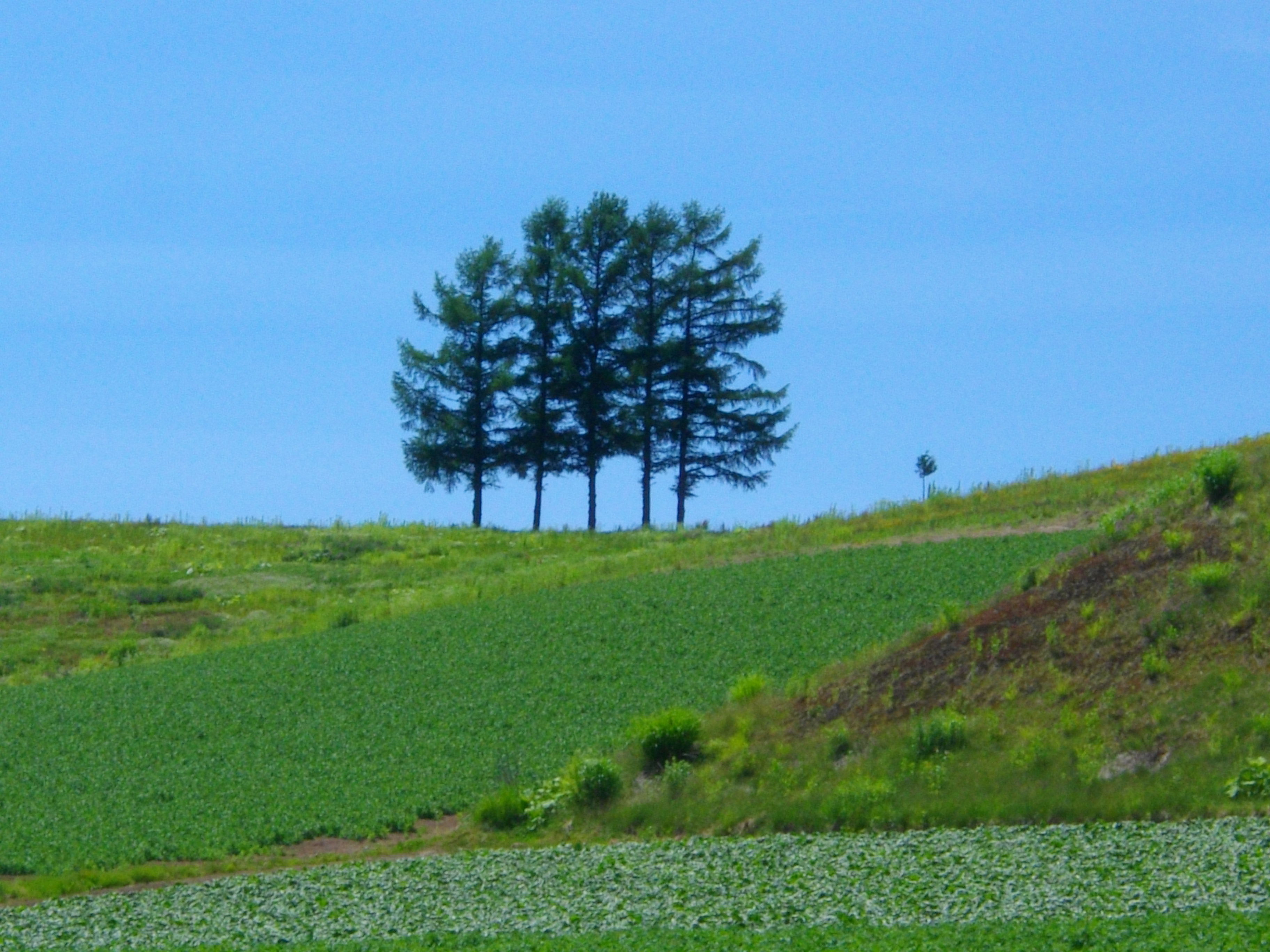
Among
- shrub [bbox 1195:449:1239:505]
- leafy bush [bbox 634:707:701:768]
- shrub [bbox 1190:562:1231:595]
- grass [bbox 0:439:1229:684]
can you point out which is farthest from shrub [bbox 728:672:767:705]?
grass [bbox 0:439:1229:684]

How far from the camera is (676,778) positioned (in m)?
23.1

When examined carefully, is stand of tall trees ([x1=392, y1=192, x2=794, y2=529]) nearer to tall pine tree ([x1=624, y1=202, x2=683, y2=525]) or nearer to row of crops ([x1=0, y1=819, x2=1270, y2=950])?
tall pine tree ([x1=624, y1=202, x2=683, y2=525])

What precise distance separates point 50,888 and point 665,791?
8299mm

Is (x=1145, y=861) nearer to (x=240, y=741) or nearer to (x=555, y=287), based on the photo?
(x=240, y=741)

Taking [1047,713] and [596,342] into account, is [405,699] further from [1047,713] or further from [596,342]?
[596,342]

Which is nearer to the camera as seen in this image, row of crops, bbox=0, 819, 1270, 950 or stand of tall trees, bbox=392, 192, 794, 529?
row of crops, bbox=0, 819, 1270, 950

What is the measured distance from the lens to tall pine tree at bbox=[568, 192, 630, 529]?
62594mm

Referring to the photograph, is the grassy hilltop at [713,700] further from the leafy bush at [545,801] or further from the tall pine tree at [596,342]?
the tall pine tree at [596,342]

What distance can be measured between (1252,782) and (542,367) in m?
46.0

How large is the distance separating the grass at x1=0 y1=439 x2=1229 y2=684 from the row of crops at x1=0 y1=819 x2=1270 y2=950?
70.2 ft

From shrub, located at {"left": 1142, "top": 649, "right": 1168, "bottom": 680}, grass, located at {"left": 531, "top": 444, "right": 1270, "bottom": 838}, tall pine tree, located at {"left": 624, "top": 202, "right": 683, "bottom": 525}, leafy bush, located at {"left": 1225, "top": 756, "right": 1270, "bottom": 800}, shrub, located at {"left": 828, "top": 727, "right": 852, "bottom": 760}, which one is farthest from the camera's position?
tall pine tree, located at {"left": 624, "top": 202, "right": 683, "bottom": 525}

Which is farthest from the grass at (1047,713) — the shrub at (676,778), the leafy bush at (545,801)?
the leafy bush at (545,801)

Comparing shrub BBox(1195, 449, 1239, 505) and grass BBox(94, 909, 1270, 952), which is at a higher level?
shrub BBox(1195, 449, 1239, 505)

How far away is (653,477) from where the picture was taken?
62438 mm
